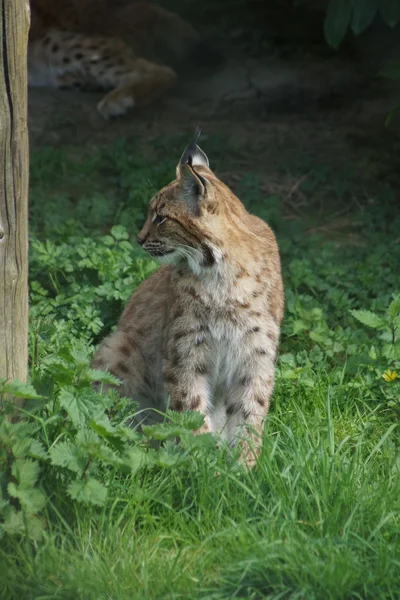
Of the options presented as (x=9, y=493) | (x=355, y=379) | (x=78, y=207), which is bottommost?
(x=78, y=207)

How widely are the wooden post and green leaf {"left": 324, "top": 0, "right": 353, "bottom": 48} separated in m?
3.71

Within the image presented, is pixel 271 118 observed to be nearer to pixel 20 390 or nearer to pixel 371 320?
pixel 371 320

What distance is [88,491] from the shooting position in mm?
3443

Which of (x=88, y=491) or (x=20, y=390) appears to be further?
(x=20, y=390)

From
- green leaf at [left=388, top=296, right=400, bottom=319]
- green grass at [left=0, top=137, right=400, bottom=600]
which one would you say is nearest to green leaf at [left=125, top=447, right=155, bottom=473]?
green grass at [left=0, top=137, right=400, bottom=600]

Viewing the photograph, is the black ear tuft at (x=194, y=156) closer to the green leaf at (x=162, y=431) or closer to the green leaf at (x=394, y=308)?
the green leaf at (x=394, y=308)

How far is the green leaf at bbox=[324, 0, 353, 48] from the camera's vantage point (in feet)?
22.4

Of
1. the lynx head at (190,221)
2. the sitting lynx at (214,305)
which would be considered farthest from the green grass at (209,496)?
the lynx head at (190,221)

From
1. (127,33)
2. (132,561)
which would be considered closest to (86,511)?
(132,561)

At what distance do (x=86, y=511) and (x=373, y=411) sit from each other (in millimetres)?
1603

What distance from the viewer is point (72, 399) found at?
371 centimetres

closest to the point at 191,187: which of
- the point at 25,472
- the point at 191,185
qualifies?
the point at 191,185

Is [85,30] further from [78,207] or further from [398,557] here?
[398,557]

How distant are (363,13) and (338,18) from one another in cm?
20
